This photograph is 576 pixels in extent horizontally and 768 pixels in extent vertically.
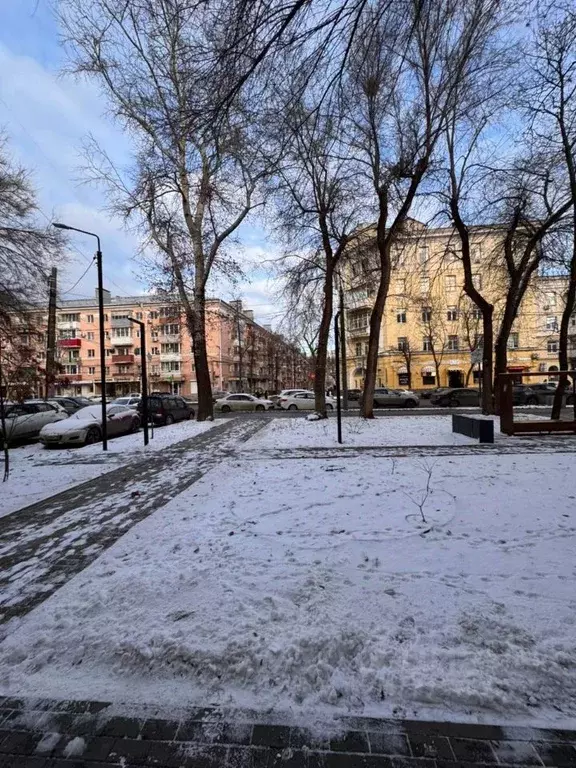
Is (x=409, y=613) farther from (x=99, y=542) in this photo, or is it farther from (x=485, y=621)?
(x=99, y=542)

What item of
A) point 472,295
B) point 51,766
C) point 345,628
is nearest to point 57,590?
point 51,766

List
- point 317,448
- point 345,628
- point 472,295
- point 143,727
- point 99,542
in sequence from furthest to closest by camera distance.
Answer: point 472,295
point 317,448
point 99,542
point 345,628
point 143,727

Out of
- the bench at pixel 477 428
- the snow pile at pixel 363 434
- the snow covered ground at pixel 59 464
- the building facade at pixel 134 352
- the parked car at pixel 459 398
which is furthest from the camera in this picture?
the building facade at pixel 134 352

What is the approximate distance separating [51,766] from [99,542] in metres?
3.13

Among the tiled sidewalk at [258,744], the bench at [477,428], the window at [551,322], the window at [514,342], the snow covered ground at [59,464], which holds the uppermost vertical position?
the window at [551,322]

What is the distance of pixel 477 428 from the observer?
477 inches

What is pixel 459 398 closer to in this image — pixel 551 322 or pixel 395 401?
→ pixel 395 401

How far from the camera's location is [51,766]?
1.97 m

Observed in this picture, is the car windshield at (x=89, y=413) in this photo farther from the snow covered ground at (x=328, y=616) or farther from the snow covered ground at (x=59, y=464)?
the snow covered ground at (x=328, y=616)

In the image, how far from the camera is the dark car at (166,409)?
67.4 ft

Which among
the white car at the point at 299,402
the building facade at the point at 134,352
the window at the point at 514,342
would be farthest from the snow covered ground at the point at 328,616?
the building facade at the point at 134,352

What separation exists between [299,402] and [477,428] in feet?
62.9

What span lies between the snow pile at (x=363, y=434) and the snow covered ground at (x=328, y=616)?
700cm

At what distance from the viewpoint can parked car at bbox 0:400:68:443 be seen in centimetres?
1559
